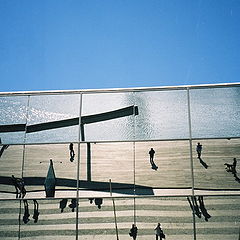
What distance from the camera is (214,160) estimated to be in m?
8.37

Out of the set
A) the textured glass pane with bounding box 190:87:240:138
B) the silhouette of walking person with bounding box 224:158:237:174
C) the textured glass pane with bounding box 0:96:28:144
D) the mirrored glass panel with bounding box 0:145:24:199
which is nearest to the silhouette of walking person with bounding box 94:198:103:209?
the mirrored glass panel with bounding box 0:145:24:199

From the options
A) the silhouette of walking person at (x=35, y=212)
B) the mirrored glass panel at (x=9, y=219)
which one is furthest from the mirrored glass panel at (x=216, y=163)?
the mirrored glass panel at (x=9, y=219)

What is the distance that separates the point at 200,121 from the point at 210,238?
10.8 ft

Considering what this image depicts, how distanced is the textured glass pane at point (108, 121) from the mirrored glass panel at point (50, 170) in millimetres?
781

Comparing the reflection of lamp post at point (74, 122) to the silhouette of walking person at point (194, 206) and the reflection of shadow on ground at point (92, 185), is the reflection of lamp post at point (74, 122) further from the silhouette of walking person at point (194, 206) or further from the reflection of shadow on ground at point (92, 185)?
the silhouette of walking person at point (194, 206)

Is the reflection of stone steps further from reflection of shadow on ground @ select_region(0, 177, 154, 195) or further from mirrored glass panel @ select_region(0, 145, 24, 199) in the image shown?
mirrored glass panel @ select_region(0, 145, 24, 199)

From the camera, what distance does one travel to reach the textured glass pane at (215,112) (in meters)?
8.61

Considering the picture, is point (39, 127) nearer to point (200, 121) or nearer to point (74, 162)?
point (74, 162)

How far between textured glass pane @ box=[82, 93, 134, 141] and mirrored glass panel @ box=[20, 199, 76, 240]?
2.18 metres

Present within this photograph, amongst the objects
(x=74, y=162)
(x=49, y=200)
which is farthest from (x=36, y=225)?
(x=74, y=162)

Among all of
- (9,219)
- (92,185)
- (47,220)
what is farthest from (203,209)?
(9,219)

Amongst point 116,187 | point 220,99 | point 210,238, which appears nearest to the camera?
point 210,238

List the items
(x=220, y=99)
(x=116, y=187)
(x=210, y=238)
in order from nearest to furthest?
(x=210, y=238) < (x=116, y=187) < (x=220, y=99)

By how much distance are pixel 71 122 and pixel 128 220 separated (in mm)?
3398
